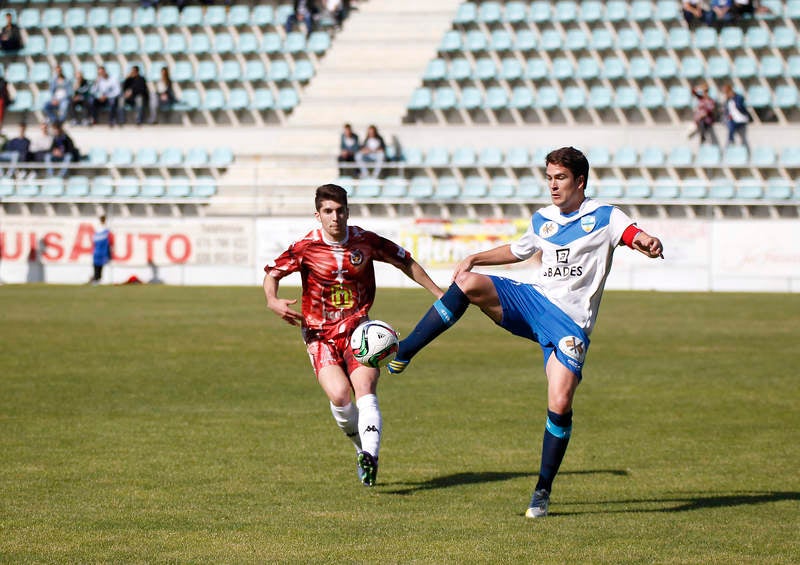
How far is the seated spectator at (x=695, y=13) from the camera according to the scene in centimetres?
3198

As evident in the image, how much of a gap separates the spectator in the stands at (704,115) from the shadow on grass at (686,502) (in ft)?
76.5

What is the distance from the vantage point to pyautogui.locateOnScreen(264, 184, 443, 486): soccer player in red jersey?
772 centimetres

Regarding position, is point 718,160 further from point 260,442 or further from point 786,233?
point 260,442

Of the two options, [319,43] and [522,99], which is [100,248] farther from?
[522,99]

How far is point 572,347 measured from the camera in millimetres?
6832

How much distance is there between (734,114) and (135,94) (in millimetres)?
16294

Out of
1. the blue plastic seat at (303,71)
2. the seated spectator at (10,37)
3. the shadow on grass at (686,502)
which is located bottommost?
the shadow on grass at (686,502)

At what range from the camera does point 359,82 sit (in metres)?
35.0

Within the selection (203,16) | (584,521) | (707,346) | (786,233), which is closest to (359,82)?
(203,16)

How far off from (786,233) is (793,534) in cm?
2175

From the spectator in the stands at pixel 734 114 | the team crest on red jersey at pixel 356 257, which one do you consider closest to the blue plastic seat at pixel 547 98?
the spectator in the stands at pixel 734 114

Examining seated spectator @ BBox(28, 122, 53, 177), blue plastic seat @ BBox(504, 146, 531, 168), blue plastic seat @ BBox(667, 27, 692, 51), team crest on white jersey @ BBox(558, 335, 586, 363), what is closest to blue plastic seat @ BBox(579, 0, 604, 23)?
blue plastic seat @ BBox(667, 27, 692, 51)

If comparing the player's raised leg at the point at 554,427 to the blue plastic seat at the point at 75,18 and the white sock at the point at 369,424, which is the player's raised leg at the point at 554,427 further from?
the blue plastic seat at the point at 75,18

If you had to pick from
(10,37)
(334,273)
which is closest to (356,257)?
(334,273)
